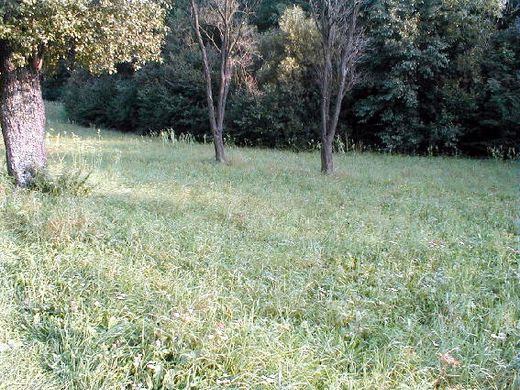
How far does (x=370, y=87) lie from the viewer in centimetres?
1609

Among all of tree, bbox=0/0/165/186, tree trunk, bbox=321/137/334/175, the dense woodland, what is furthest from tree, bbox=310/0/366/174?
tree, bbox=0/0/165/186

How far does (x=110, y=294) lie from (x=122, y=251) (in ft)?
2.96

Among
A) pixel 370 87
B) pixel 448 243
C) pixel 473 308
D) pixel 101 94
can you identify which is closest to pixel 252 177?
pixel 448 243

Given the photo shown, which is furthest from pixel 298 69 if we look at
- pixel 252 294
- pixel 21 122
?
pixel 252 294

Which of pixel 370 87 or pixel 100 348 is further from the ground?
pixel 370 87

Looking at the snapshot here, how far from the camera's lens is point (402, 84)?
14992 millimetres

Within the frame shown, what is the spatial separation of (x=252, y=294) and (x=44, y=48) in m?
5.19

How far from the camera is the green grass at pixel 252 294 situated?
105 inches

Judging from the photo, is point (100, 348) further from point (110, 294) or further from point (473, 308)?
point (473, 308)

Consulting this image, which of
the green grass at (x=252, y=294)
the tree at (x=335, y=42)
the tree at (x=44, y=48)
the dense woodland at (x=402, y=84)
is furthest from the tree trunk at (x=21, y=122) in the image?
the dense woodland at (x=402, y=84)

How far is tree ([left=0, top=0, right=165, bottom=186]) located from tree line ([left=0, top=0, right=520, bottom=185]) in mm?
16

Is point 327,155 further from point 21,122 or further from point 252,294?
point 252,294

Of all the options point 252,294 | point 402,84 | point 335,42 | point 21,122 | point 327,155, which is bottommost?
point 252,294

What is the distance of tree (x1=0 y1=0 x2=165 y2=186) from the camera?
5.91 m
